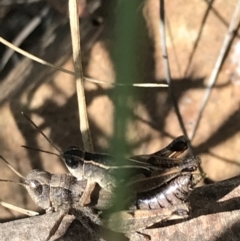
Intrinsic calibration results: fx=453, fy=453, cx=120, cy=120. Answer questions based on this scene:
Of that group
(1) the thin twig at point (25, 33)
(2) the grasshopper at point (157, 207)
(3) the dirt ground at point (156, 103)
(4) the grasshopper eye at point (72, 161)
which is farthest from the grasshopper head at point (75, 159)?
(1) the thin twig at point (25, 33)

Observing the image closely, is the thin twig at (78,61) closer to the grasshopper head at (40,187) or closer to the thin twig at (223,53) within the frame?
the grasshopper head at (40,187)

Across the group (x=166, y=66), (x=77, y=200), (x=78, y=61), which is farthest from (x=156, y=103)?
(x=78, y=61)

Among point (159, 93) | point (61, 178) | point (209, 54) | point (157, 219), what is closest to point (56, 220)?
point (61, 178)

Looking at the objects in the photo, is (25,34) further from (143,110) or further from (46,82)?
(143,110)

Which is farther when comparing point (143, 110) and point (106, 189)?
point (143, 110)

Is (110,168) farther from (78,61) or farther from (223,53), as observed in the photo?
(223,53)

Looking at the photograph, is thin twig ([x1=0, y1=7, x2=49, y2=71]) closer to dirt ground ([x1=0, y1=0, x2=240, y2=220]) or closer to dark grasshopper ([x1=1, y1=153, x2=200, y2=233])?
dirt ground ([x1=0, y1=0, x2=240, y2=220])
